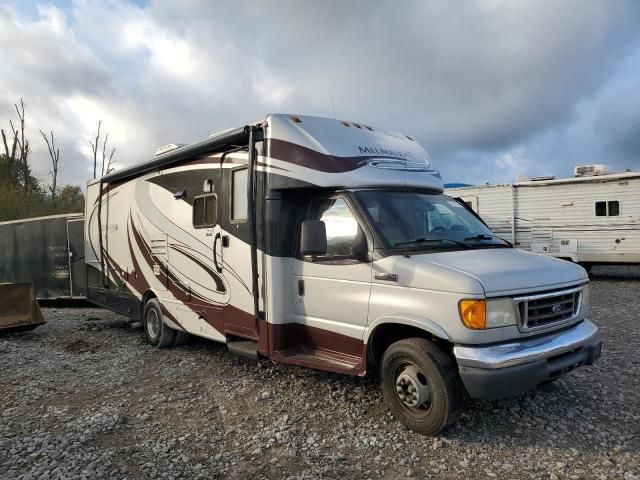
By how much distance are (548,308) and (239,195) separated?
3.57 meters

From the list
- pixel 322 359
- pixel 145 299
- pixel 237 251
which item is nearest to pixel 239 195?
pixel 237 251

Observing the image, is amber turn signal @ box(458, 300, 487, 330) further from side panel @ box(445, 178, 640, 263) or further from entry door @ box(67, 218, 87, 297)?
side panel @ box(445, 178, 640, 263)

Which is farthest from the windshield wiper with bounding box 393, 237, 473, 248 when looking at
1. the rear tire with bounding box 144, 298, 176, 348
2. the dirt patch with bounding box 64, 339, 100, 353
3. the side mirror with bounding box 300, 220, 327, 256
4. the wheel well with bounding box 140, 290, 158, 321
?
the dirt patch with bounding box 64, 339, 100, 353

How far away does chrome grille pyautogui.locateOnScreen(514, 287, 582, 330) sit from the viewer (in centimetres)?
408

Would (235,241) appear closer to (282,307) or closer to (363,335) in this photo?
(282,307)

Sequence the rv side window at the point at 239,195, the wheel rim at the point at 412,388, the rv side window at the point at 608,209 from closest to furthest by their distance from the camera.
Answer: the wheel rim at the point at 412,388 → the rv side window at the point at 239,195 → the rv side window at the point at 608,209

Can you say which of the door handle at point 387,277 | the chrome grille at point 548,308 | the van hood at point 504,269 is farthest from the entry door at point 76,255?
the chrome grille at point 548,308

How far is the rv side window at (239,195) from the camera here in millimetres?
5836

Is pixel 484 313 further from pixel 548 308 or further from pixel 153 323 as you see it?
pixel 153 323

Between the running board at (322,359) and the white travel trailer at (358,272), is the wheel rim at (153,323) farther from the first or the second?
the running board at (322,359)

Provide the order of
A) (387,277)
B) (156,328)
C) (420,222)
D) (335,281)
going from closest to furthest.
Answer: (387,277) → (335,281) → (420,222) → (156,328)

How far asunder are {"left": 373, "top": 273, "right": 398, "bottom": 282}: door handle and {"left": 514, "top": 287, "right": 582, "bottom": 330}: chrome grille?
3.32 feet

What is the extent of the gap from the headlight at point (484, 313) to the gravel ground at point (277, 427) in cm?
107

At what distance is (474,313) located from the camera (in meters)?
3.89
